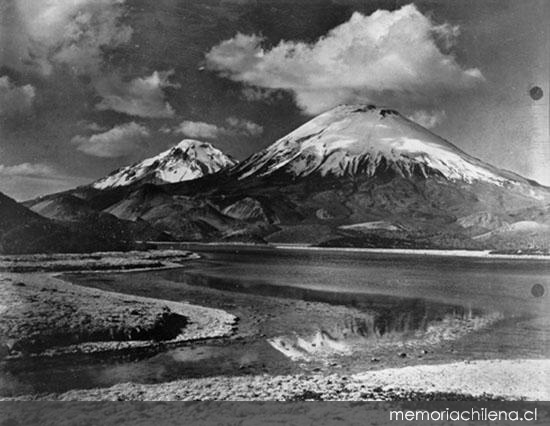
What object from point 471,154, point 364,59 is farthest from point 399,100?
point 471,154

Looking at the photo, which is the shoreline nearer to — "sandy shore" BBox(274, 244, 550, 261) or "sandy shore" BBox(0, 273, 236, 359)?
"sandy shore" BBox(274, 244, 550, 261)

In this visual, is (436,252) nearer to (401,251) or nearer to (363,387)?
(401,251)

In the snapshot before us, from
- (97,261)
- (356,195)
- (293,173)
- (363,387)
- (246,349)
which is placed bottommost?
(363,387)

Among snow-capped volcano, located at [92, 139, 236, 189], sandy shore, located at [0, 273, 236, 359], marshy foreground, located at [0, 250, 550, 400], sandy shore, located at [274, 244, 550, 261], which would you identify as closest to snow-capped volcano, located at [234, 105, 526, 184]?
snow-capped volcano, located at [92, 139, 236, 189]

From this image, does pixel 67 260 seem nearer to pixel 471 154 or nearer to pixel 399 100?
pixel 399 100

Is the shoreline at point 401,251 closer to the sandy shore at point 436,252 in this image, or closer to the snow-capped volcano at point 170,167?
the sandy shore at point 436,252

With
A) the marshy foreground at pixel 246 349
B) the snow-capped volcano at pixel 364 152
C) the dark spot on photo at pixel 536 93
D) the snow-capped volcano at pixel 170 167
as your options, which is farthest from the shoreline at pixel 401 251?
the dark spot on photo at pixel 536 93

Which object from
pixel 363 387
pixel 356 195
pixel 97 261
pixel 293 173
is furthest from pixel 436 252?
pixel 97 261
